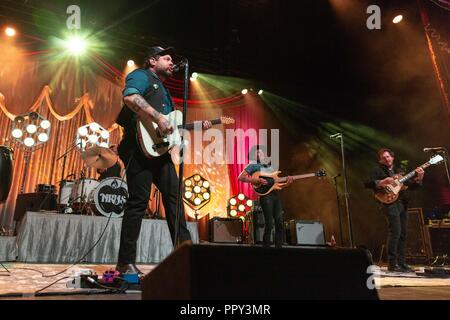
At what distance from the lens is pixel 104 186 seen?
5660 mm

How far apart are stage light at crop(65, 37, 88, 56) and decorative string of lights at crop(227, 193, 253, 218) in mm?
5880

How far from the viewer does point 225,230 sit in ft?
28.6

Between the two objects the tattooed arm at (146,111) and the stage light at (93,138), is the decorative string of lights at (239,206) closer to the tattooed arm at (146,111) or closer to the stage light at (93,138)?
the stage light at (93,138)

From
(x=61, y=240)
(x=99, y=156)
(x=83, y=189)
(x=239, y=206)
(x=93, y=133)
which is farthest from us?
(x=239, y=206)

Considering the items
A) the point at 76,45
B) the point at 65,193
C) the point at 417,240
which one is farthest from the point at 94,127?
the point at 417,240

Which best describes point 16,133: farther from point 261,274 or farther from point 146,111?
point 261,274

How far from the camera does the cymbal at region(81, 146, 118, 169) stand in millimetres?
5633

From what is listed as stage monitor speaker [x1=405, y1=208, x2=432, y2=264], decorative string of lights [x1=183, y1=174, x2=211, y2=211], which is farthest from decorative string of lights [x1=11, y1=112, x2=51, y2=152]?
stage monitor speaker [x1=405, y1=208, x2=432, y2=264]

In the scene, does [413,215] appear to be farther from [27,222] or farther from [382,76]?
[27,222]

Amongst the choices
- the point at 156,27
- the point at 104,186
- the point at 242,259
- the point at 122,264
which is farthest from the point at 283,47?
the point at 242,259

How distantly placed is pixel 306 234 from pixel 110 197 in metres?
4.82

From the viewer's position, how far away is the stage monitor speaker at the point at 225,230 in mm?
8578

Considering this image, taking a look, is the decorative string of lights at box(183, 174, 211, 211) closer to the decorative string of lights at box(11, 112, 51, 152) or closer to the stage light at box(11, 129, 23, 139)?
the decorative string of lights at box(11, 112, 51, 152)

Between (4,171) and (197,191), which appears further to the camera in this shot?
(197,191)
